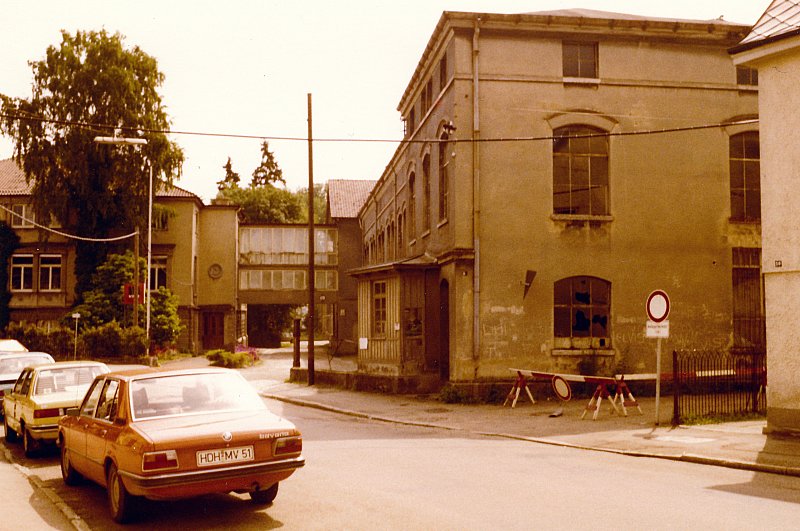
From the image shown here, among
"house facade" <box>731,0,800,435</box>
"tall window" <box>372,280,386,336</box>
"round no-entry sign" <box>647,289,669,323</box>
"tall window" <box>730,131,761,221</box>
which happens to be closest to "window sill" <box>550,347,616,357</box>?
"tall window" <box>730,131,761,221</box>

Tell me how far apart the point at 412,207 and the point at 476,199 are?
28.7ft

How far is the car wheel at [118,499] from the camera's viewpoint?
8125mm

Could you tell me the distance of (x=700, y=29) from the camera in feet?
74.2

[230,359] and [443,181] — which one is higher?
[443,181]

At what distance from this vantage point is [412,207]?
30531 mm

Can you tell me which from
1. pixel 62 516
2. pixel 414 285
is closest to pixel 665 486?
pixel 62 516

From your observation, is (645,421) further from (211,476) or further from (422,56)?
(422,56)

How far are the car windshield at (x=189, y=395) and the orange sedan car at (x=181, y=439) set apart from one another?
1 centimetres

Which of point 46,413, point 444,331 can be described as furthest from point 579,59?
point 46,413

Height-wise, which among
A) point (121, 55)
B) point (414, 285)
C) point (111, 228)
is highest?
point (121, 55)

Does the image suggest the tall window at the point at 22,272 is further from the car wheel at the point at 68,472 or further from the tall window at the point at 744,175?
the car wheel at the point at 68,472

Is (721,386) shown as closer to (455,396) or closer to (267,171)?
(455,396)

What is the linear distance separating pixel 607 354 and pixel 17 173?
154 feet

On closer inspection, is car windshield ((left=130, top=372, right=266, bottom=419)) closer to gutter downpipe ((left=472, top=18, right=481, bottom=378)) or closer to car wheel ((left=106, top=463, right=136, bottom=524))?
car wheel ((left=106, top=463, right=136, bottom=524))
